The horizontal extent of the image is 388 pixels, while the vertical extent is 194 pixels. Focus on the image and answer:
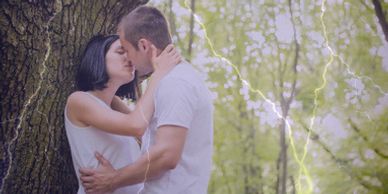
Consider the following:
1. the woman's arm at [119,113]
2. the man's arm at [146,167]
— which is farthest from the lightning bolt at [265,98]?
the man's arm at [146,167]

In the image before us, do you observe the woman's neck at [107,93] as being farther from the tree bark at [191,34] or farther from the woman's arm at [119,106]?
the tree bark at [191,34]

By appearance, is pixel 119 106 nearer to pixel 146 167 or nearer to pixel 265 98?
pixel 146 167

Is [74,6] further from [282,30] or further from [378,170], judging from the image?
[378,170]

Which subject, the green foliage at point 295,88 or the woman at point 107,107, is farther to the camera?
the green foliage at point 295,88

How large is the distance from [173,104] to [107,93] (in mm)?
227

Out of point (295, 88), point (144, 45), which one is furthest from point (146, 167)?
point (295, 88)

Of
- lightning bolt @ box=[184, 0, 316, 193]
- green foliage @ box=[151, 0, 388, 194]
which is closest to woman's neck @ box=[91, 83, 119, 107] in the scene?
green foliage @ box=[151, 0, 388, 194]

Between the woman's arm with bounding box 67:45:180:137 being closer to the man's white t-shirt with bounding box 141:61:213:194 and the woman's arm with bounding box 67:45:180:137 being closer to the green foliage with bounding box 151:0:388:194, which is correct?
the man's white t-shirt with bounding box 141:61:213:194

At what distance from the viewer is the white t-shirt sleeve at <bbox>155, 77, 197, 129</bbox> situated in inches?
72.6

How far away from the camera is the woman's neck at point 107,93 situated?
191cm

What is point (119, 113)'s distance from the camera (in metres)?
1.88

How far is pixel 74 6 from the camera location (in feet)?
6.46

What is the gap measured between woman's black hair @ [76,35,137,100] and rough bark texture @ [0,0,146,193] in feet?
0.10

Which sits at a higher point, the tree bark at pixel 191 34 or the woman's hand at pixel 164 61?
the tree bark at pixel 191 34
